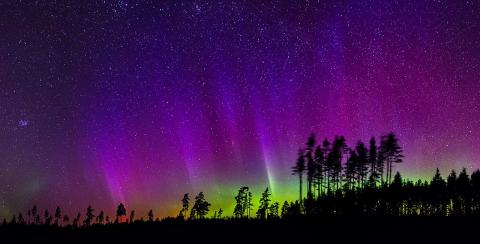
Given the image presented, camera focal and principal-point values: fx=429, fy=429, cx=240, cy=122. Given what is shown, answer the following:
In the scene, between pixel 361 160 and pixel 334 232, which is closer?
pixel 334 232

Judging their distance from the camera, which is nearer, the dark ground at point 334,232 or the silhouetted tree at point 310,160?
the dark ground at point 334,232

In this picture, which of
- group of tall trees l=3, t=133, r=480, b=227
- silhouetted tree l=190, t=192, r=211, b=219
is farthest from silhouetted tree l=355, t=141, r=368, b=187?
silhouetted tree l=190, t=192, r=211, b=219

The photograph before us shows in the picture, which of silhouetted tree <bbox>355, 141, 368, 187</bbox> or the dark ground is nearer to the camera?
the dark ground

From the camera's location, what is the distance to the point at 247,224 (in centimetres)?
6119

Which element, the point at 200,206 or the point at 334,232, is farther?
the point at 200,206

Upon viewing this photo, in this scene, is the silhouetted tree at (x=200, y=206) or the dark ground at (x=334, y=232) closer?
the dark ground at (x=334, y=232)

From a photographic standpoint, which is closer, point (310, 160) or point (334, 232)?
point (334, 232)

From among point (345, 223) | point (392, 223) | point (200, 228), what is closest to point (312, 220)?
point (345, 223)

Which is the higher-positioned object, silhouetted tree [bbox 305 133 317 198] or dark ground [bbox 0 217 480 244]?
silhouetted tree [bbox 305 133 317 198]

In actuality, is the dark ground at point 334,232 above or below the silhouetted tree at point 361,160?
below

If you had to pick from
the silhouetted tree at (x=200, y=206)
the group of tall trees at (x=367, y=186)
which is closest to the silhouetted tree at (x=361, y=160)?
the group of tall trees at (x=367, y=186)

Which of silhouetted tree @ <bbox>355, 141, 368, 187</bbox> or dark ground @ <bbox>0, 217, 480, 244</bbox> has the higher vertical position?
silhouetted tree @ <bbox>355, 141, 368, 187</bbox>

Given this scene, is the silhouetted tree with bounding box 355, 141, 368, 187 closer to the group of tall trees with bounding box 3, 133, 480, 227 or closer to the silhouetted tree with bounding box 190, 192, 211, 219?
the group of tall trees with bounding box 3, 133, 480, 227

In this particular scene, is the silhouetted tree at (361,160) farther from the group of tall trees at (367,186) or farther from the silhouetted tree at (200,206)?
the silhouetted tree at (200,206)
